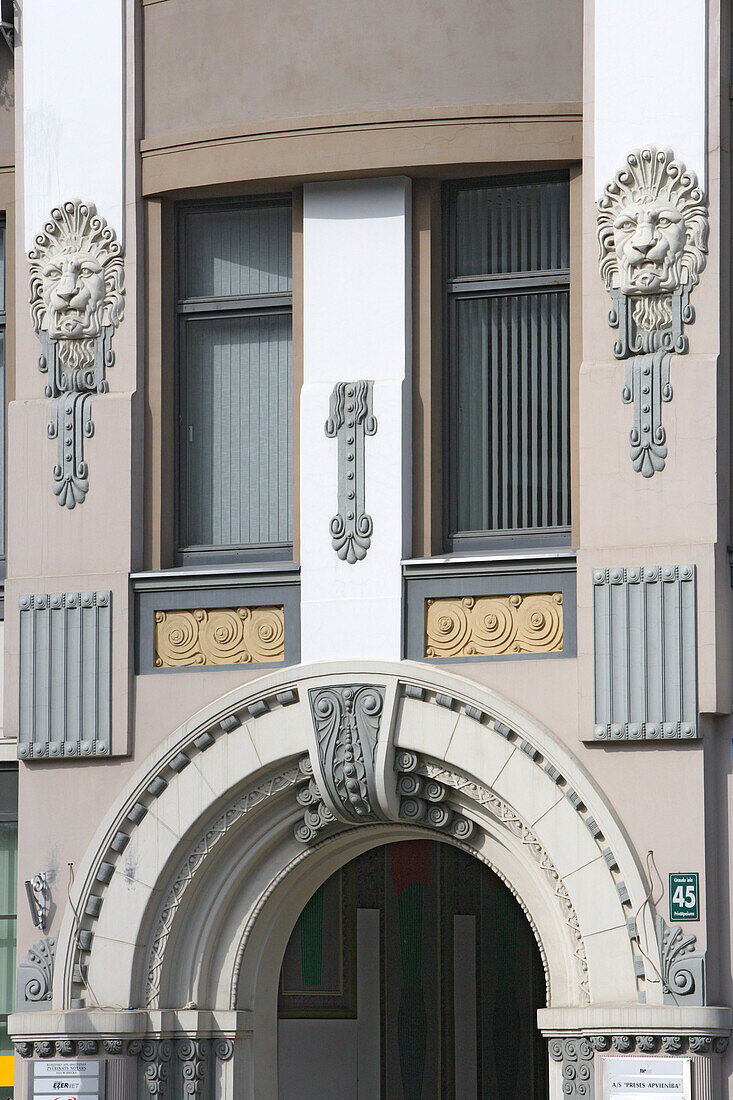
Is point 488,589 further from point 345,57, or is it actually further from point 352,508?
point 345,57

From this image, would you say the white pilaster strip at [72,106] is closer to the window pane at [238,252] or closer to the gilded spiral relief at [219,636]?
the window pane at [238,252]

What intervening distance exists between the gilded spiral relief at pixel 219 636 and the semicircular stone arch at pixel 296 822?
324mm

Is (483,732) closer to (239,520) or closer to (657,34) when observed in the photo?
(239,520)

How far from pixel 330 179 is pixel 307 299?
86 cm

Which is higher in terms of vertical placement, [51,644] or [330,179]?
[330,179]

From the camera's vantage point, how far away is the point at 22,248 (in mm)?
14984

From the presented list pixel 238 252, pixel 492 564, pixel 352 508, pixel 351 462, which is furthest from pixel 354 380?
pixel 492 564

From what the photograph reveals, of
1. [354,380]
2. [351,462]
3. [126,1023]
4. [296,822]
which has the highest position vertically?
[354,380]

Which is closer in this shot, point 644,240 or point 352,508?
point 644,240

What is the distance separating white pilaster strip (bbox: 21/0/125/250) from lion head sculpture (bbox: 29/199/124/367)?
12 cm

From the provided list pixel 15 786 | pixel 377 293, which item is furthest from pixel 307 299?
pixel 15 786

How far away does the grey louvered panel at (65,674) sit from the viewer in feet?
47.1

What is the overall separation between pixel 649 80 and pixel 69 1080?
793 cm

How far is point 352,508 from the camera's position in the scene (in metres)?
14.0
